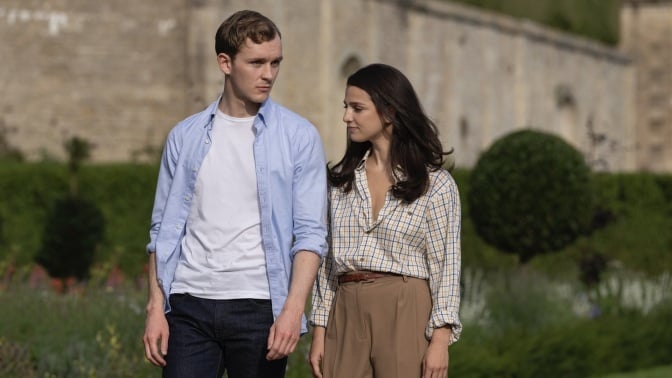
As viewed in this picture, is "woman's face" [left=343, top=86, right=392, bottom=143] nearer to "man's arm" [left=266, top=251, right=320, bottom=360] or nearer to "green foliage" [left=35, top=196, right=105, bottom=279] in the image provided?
"man's arm" [left=266, top=251, right=320, bottom=360]

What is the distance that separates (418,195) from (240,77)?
0.76 meters

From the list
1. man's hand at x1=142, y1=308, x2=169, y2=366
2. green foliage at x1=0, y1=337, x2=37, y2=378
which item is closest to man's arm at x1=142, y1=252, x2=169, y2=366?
man's hand at x1=142, y1=308, x2=169, y2=366

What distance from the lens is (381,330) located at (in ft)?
16.7

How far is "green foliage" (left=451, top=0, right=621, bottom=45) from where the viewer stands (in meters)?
31.4

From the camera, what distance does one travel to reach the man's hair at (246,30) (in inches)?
189

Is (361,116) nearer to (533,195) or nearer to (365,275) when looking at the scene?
(365,275)

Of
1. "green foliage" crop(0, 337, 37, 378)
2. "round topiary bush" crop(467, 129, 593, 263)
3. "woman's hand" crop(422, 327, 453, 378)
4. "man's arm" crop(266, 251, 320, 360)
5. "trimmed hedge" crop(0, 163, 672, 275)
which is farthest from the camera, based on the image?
"trimmed hedge" crop(0, 163, 672, 275)

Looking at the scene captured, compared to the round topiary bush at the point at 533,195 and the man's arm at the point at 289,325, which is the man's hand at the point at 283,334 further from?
the round topiary bush at the point at 533,195

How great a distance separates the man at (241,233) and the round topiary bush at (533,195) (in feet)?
27.1

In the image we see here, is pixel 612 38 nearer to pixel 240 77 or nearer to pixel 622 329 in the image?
pixel 622 329

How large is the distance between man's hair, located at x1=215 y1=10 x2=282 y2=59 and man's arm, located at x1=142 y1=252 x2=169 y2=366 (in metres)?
0.81

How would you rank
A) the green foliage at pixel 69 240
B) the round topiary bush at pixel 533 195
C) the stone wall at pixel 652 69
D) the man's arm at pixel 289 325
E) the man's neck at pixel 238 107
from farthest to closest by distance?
the stone wall at pixel 652 69
the green foliage at pixel 69 240
the round topiary bush at pixel 533 195
the man's neck at pixel 238 107
the man's arm at pixel 289 325

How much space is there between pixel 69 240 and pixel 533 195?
4.49 meters

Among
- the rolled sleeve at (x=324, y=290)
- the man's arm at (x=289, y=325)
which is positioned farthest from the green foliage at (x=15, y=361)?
the man's arm at (x=289, y=325)
